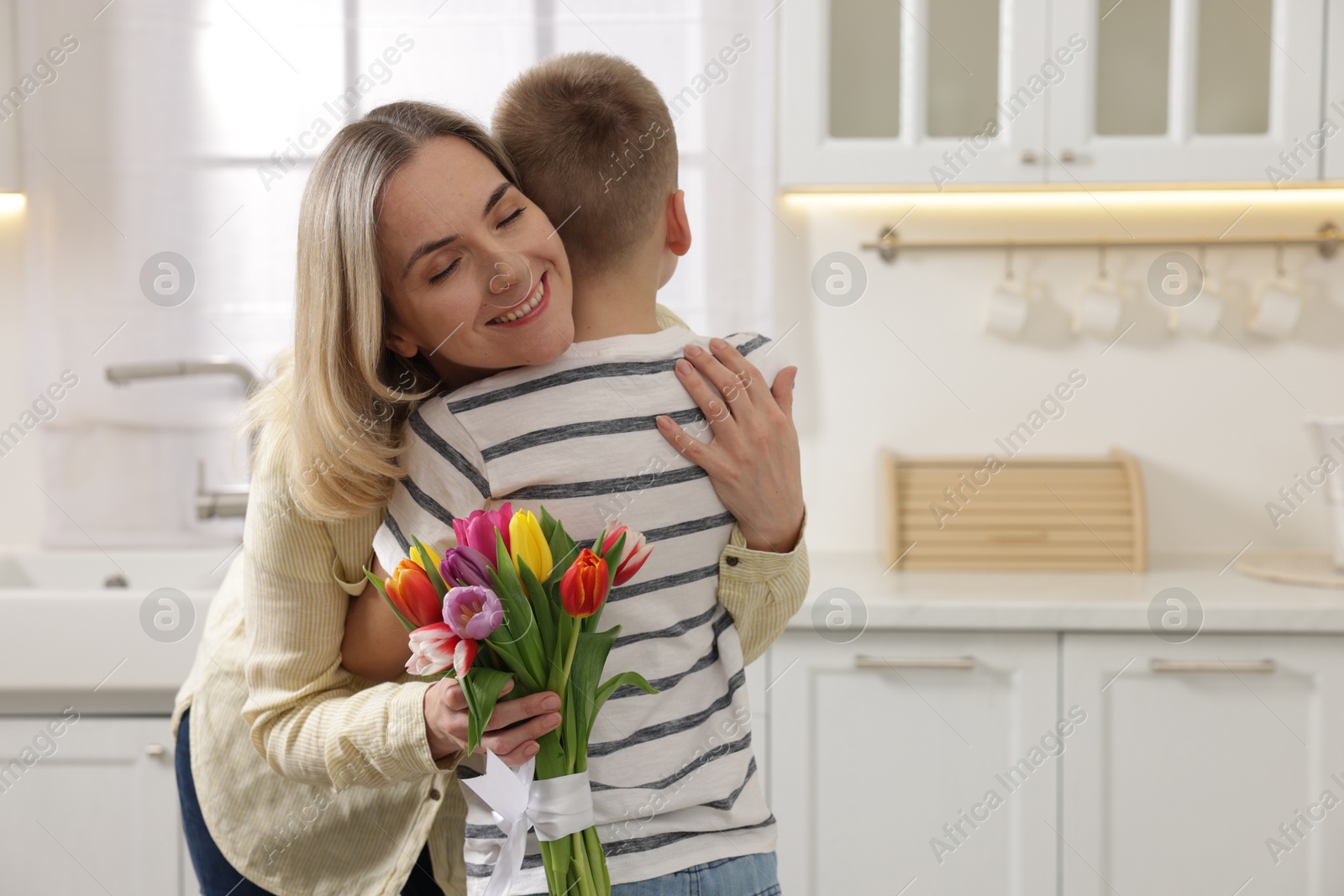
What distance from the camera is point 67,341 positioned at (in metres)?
2.09

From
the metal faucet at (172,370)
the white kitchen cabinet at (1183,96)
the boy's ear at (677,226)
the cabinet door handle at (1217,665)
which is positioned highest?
the white kitchen cabinet at (1183,96)

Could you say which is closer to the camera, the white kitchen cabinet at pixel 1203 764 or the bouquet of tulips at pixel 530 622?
the bouquet of tulips at pixel 530 622

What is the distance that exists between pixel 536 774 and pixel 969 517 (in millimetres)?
1395

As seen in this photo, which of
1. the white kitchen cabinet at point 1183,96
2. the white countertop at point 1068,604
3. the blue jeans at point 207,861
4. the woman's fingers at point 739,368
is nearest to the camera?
the woman's fingers at point 739,368

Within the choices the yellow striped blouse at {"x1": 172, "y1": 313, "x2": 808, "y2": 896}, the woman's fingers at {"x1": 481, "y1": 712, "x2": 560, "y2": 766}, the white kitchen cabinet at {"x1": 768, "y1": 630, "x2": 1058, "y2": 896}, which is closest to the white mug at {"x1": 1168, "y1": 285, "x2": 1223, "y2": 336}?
the white kitchen cabinet at {"x1": 768, "y1": 630, "x2": 1058, "y2": 896}

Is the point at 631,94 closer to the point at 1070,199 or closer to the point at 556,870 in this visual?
the point at 556,870

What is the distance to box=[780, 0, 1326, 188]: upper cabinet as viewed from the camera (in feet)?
5.82

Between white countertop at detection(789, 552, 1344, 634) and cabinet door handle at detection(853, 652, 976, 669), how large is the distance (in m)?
0.05

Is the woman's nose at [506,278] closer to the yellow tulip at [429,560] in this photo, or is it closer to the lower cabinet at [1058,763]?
the yellow tulip at [429,560]

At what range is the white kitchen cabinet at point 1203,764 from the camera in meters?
1.58

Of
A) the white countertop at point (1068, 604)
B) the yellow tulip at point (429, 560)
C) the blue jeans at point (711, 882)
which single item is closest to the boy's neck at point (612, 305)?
the yellow tulip at point (429, 560)

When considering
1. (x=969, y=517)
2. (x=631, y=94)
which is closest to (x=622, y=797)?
(x=631, y=94)

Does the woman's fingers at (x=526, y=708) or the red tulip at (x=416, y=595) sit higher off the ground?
the red tulip at (x=416, y=595)

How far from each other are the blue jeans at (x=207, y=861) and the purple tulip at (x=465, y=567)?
51 cm
